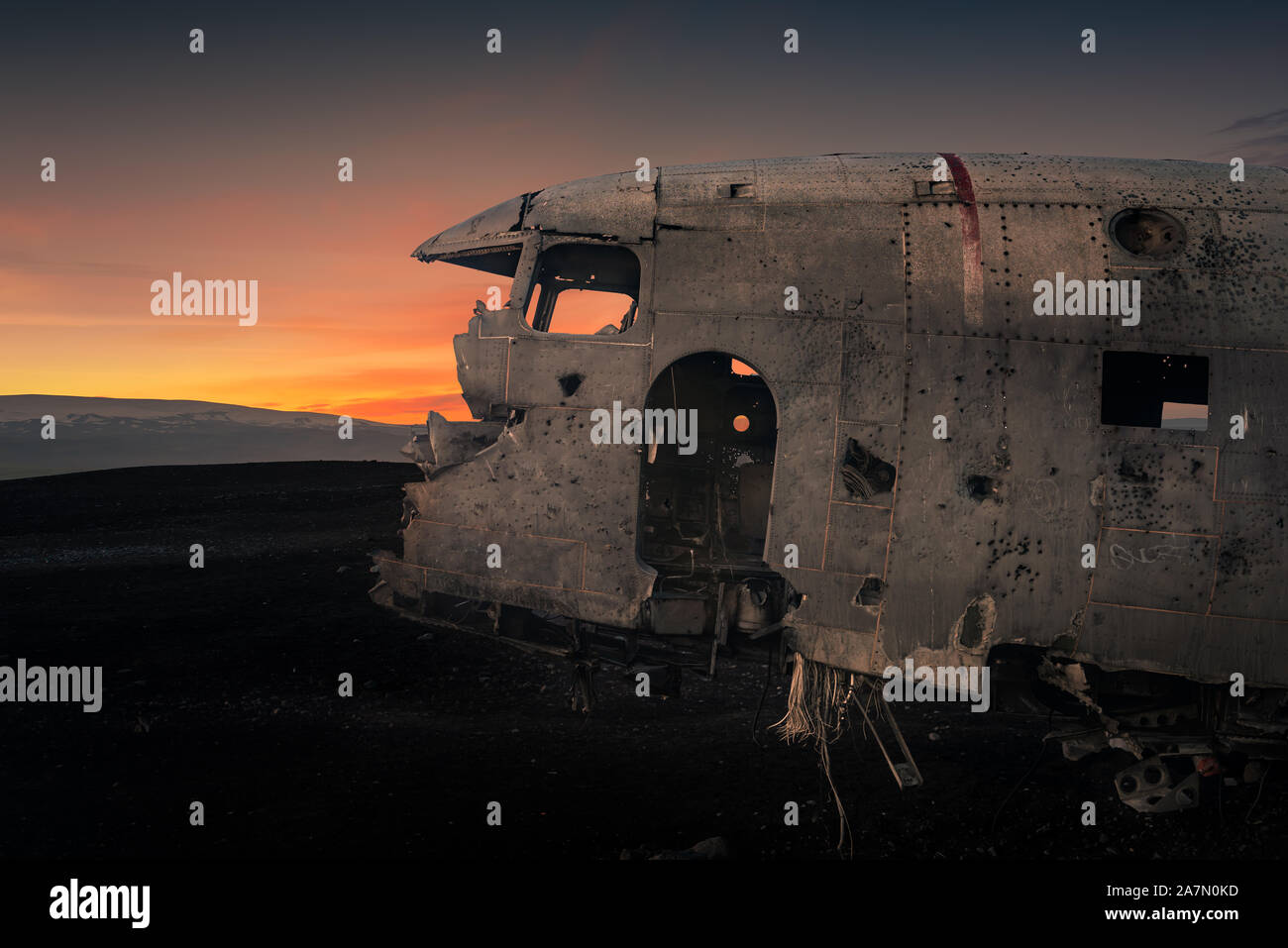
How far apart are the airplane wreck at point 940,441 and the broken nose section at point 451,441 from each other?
0.02 meters

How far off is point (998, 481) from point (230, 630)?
44.8 ft

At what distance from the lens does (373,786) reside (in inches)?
345

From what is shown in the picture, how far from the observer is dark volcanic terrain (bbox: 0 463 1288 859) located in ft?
25.2

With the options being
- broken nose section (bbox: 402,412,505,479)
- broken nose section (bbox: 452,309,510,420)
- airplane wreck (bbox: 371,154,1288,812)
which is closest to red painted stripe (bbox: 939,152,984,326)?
airplane wreck (bbox: 371,154,1288,812)

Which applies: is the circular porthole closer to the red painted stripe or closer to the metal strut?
the red painted stripe

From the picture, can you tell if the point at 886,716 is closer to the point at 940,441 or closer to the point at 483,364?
the point at 940,441

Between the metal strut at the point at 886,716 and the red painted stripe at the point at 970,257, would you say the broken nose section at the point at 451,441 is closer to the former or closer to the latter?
the metal strut at the point at 886,716

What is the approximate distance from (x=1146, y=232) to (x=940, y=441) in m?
2.33

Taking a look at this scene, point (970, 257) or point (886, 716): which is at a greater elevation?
point (970, 257)

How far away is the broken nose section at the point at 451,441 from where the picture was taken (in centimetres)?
708

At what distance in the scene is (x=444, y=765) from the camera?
9391 mm

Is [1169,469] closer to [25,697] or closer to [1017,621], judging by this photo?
[1017,621]

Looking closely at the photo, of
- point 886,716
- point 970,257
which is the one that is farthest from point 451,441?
point 886,716
